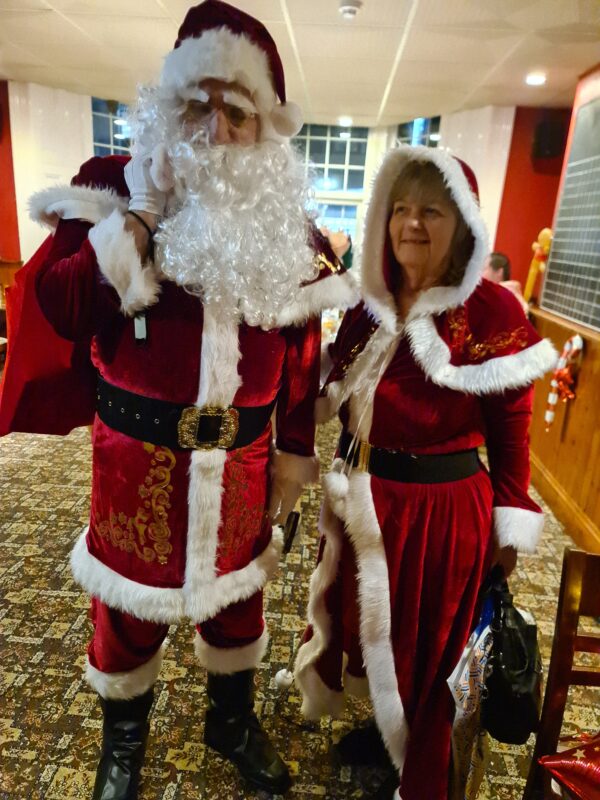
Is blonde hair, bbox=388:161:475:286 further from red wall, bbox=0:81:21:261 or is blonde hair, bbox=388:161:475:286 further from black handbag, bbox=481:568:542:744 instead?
red wall, bbox=0:81:21:261

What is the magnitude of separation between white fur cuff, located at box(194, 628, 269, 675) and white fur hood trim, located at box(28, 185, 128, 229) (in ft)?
3.41

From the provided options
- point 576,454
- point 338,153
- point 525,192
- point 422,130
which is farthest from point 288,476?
point 338,153

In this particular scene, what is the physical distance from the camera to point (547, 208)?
19.3 ft

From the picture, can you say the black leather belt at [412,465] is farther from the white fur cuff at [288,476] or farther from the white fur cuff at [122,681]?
the white fur cuff at [122,681]

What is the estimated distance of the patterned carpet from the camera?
4.79 ft

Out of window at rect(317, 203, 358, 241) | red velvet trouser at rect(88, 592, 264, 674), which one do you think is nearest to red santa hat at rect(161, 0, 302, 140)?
red velvet trouser at rect(88, 592, 264, 674)

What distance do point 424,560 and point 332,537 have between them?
24cm

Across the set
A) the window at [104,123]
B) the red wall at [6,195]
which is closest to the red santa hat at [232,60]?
the window at [104,123]

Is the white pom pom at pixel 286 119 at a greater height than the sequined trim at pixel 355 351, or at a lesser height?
greater

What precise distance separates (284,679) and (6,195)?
21.7ft

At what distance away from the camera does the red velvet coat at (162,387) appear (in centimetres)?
102

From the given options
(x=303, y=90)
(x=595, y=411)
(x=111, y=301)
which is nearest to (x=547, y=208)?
(x=303, y=90)

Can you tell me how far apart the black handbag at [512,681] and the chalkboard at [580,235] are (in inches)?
96.5

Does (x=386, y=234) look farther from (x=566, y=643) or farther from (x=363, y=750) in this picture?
(x=363, y=750)
